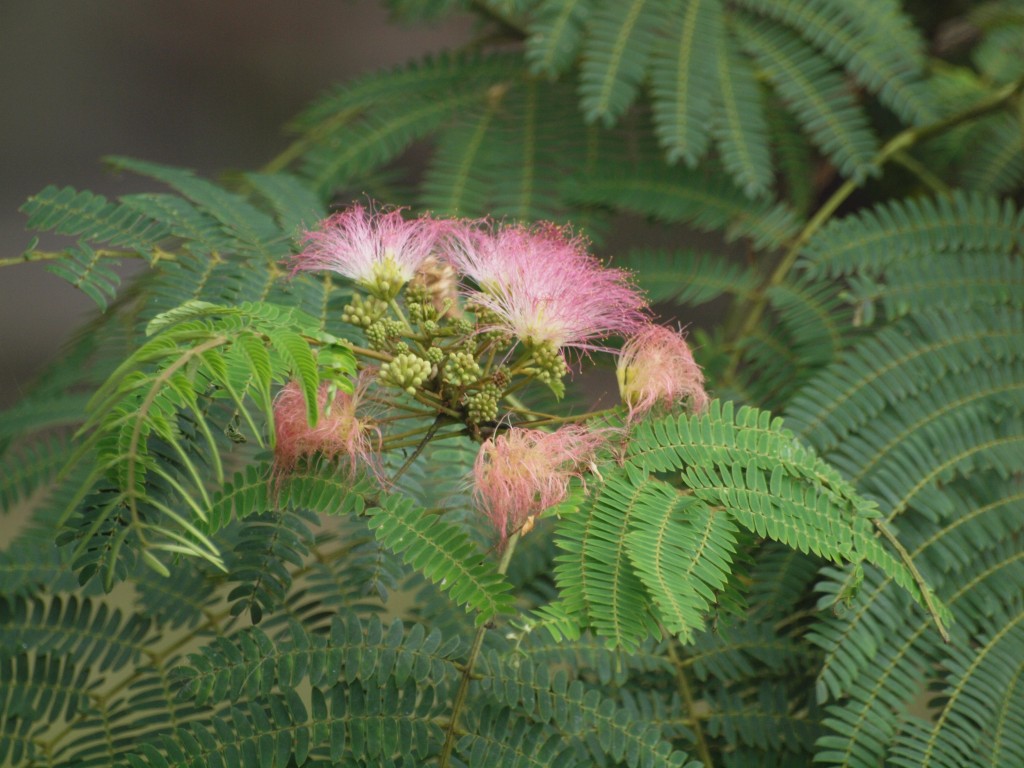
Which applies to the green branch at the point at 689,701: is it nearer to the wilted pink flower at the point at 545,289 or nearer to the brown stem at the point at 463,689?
the brown stem at the point at 463,689

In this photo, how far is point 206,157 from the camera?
2428 mm

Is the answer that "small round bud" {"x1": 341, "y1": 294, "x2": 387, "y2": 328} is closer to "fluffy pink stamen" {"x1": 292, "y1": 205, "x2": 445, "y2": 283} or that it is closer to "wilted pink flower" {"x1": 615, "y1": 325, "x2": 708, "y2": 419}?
"fluffy pink stamen" {"x1": 292, "y1": 205, "x2": 445, "y2": 283}

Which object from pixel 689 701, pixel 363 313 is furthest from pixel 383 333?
pixel 689 701

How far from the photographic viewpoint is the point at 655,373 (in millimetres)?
804

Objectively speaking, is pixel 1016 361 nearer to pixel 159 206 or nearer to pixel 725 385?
pixel 725 385

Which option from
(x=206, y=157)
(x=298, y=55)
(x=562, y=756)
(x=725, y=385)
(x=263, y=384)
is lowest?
(x=562, y=756)

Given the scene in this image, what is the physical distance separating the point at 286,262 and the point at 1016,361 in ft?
2.74

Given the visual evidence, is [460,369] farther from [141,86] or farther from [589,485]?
[141,86]

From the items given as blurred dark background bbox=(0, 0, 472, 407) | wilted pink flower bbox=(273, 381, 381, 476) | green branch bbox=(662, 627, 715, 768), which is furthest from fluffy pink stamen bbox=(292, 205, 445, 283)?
blurred dark background bbox=(0, 0, 472, 407)

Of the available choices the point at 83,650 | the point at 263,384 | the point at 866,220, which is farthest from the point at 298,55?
the point at 263,384

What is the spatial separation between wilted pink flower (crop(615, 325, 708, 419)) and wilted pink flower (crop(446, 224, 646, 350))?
0.02 meters

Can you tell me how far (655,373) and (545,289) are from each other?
0.42 ft

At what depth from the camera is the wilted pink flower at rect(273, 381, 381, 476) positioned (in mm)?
730

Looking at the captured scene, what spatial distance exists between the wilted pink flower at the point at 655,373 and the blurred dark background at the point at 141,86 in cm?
158
